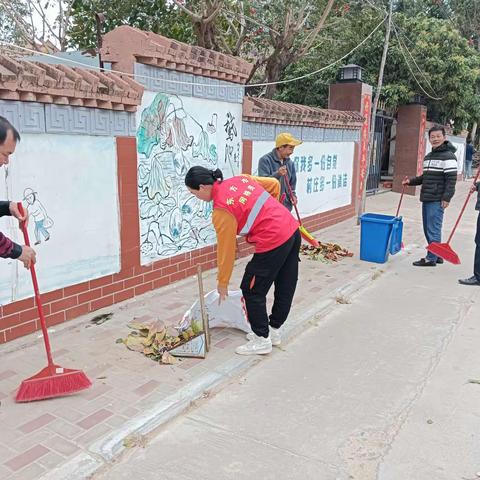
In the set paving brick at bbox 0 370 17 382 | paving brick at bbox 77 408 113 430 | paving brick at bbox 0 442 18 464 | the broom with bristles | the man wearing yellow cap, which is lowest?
paving brick at bbox 77 408 113 430

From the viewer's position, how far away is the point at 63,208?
4117mm

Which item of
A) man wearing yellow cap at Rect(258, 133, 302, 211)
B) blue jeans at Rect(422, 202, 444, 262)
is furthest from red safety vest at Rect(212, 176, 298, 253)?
blue jeans at Rect(422, 202, 444, 262)

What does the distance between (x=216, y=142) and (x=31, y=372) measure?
3.49m

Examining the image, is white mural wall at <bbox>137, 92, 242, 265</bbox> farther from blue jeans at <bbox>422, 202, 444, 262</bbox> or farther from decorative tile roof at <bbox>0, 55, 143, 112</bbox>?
blue jeans at <bbox>422, 202, 444, 262</bbox>

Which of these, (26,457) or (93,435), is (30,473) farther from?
(93,435)

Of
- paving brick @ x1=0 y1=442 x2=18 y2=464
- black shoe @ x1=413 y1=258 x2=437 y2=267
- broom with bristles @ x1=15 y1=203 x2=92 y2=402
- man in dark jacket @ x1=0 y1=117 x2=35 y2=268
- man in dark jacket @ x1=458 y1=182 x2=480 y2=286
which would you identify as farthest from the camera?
black shoe @ x1=413 y1=258 x2=437 y2=267

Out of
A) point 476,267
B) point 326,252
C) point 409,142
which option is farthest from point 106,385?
point 409,142

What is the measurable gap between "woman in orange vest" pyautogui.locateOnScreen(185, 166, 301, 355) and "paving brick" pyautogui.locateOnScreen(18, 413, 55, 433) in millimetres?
1363

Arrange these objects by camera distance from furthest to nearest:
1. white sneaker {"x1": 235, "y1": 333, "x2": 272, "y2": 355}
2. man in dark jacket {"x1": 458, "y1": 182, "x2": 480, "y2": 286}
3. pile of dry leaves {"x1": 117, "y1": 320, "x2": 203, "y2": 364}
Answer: man in dark jacket {"x1": 458, "y1": 182, "x2": 480, "y2": 286}
white sneaker {"x1": 235, "y1": 333, "x2": 272, "y2": 355}
pile of dry leaves {"x1": 117, "y1": 320, "x2": 203, "y2": 364}

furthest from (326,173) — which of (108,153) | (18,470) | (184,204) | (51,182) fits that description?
(18,470)

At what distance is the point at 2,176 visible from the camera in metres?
3.59

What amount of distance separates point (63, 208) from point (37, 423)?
6.19 ft

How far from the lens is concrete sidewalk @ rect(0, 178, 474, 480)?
257 centimetres

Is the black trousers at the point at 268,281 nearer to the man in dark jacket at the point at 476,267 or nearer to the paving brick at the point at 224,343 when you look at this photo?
the paving brick at the point at 224,343
